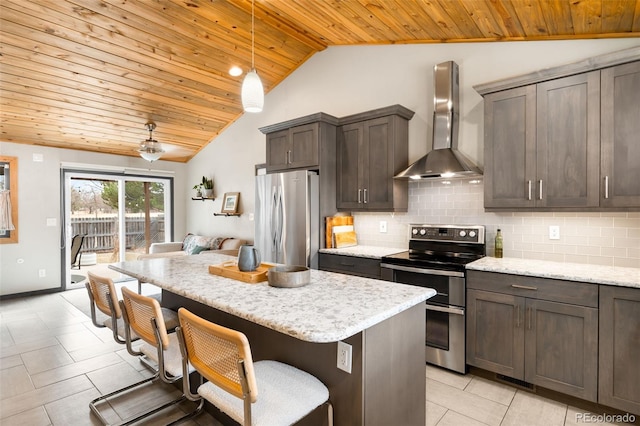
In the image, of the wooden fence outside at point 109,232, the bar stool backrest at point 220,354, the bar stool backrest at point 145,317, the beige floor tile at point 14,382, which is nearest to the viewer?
the bar stool backrest at point 220,354

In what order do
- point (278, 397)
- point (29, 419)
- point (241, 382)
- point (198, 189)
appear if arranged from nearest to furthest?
point (241, 382)
point (278, 397)
point (29, 419)
point (198, 189)

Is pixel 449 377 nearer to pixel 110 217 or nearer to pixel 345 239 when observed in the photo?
pixel 345 239

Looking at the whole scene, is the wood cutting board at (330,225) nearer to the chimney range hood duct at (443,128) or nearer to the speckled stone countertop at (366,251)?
the speckled stone countertop at (366,251)

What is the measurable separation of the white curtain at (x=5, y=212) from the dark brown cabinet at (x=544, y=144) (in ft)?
21.0

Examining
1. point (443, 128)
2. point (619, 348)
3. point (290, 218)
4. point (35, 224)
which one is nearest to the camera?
point (619, 348)

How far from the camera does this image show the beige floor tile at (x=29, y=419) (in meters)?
2.18

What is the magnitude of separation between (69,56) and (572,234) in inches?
204

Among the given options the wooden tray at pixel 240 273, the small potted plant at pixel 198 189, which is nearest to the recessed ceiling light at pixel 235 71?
the small potted plant at pixel 198 189

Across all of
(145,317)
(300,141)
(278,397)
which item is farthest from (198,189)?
(278,397)

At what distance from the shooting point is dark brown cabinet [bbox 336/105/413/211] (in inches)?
138

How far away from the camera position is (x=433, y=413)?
225 centimetres

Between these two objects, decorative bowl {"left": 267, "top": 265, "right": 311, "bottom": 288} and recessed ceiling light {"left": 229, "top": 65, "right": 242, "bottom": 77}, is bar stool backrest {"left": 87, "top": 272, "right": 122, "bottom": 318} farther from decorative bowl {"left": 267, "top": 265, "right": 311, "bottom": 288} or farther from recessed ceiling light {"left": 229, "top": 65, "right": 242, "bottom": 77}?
recessed ceiling light {"left": 229, "top": 65, "right": 242, "bottom": 77}

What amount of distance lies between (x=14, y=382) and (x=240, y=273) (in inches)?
90.8

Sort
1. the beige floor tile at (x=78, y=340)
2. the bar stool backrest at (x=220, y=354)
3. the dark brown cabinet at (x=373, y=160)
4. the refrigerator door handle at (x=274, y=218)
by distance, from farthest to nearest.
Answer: the refrigerator door handle at (x=274, y=218) < the dark brown cabinet at (x=373, y=160) < the beige floor tile at (x=78, y=340) < the bar stool backrest at (x=220, y=354)
